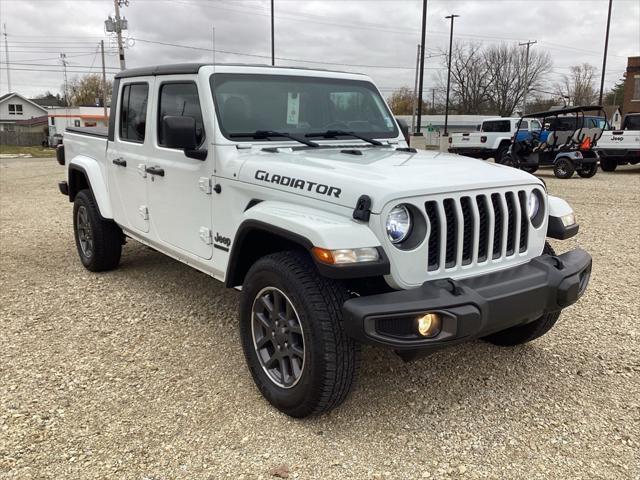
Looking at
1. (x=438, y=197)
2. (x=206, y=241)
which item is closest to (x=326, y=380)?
(x=438, y=197)

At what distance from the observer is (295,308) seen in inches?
110

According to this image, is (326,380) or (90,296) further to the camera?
(90,296)

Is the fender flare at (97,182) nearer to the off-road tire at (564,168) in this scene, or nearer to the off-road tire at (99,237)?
the off-road tire at (99,237)

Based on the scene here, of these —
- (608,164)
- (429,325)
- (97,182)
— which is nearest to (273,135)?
(429,325)

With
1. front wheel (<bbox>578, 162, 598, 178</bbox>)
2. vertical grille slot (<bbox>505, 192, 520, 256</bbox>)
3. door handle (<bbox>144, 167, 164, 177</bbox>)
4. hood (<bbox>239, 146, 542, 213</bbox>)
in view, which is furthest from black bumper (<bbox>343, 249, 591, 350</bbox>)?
front wheel (<bbox>578, 162, 598, 178</bbox>)

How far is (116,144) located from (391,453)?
12.0ft

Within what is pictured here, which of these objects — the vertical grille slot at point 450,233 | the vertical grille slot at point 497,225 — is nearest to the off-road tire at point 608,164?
the vertical grille slot at point 497,225

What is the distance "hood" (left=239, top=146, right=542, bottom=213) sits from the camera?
2709 mm

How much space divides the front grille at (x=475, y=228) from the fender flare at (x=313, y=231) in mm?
344

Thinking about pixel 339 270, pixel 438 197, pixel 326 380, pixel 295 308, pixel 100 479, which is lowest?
pixel 100 479

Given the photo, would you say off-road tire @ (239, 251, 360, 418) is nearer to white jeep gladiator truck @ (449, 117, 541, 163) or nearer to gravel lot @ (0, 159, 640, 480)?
gravel lot @ (0, 159, 640, 480)

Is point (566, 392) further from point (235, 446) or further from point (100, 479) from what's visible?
point (100, 479)

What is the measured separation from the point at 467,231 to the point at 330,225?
0.75 meters

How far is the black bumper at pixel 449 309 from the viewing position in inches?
97.8
